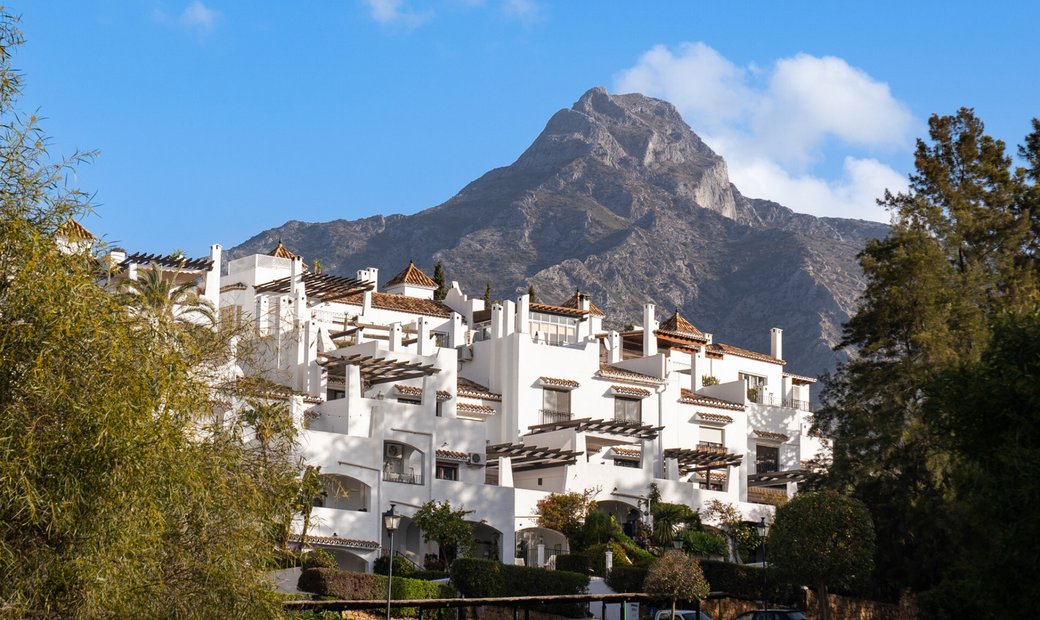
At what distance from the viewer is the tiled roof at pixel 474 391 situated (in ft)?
185

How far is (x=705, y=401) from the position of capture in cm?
6247

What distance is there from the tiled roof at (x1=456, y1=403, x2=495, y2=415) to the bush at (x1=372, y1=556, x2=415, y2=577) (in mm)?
11477

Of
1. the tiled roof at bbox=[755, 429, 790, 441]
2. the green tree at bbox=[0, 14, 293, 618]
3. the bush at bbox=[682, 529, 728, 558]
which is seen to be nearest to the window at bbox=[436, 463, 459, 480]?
the bush at bbox=[682, 529, 728, 558]

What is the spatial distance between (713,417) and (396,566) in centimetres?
2324

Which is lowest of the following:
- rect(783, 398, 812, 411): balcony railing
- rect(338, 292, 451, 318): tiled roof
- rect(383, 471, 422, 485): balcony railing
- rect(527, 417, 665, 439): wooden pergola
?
rect(383, 471, 422, 485): balcony railing

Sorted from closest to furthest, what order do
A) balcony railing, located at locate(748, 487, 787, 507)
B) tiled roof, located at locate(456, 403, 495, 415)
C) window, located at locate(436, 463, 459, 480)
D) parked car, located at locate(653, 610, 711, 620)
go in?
parked car, located at locate(653, 610, 711, 620), window, located at locate(436, 463, 459, 480), tiled roof, located at locate(456, 403, 495, 415), balcony railing, located at locate(748, 487, 787, 507)

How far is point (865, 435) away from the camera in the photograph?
45312 millimetres

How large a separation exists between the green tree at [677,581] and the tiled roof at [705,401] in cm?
2617

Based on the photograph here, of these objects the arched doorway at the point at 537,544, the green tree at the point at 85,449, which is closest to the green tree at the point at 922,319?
the arched doorway at the point at 537,544

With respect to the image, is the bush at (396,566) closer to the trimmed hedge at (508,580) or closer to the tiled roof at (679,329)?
the trimmed hedge at (508,580)

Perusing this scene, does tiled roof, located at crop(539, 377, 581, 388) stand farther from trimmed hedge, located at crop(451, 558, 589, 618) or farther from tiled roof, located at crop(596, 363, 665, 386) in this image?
trimmed hedge, located at crop(451, 558, 589, 618)

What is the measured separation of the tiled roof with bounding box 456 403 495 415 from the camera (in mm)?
55406

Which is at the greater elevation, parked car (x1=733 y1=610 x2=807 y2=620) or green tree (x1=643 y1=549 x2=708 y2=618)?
green tree (x1=643 y1=549 x2=708 y2=618)

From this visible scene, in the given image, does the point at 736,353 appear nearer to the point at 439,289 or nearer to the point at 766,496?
the point at 766,496
